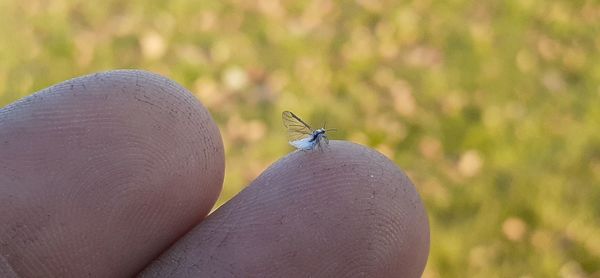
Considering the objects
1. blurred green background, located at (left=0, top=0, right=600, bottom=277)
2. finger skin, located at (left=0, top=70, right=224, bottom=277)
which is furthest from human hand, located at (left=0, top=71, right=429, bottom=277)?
blurred green background, located at (left=0, top=0, right=600, bottom=277)

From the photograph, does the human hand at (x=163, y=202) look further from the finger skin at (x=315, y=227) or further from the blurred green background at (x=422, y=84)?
the blurred green background at (x=422, y=84)

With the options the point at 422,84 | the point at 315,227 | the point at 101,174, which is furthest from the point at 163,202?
the point at 422,84

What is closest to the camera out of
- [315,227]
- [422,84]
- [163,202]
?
[315,227]

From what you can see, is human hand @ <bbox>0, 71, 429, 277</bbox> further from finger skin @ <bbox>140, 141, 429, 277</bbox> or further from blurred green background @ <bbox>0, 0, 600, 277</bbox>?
blurred green background @ <bbox>0, 0, 600, 277</bbox>

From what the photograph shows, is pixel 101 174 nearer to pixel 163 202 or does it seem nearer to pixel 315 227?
pixel 163 202

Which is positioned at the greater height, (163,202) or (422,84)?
(163,202)

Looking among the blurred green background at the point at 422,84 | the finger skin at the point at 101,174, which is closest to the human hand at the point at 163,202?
the finger skin at the point at 101,174

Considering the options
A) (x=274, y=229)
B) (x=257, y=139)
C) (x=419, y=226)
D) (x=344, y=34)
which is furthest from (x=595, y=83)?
(x=274, y=229)
